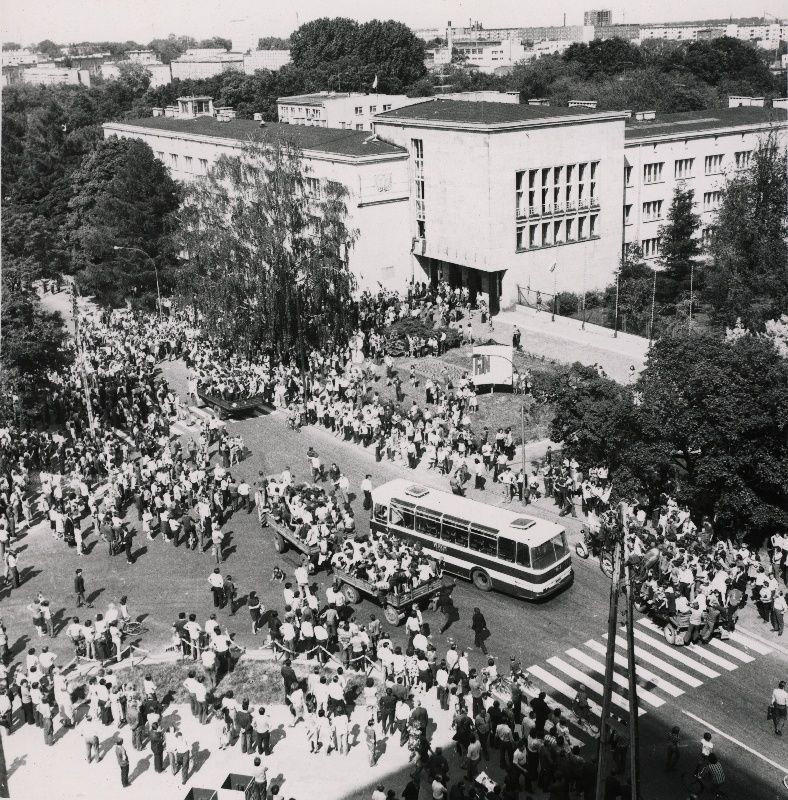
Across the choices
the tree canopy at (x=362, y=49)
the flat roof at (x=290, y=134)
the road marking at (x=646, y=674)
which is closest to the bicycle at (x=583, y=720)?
the road marking at (x=646, y=674)

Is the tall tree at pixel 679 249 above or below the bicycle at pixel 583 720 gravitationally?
above

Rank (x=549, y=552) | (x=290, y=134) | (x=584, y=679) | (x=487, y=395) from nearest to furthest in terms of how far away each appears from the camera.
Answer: (x=584, y=679) → (x=549, y=552) → (x=487, y=395) → (x=290, y=134)

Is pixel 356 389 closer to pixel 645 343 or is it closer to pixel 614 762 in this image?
pixel 645 343

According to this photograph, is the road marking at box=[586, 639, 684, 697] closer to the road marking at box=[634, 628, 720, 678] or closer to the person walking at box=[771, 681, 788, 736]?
the road marking at box=[634, 628, 720, 678]

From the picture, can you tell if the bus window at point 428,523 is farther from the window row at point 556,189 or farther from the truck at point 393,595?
the window row at point 556,189

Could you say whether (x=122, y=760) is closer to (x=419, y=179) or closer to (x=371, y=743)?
(x=371, y=743)

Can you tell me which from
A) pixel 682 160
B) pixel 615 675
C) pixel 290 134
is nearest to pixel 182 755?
pixel 615 675

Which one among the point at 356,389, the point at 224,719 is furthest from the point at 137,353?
the point at 224,719
